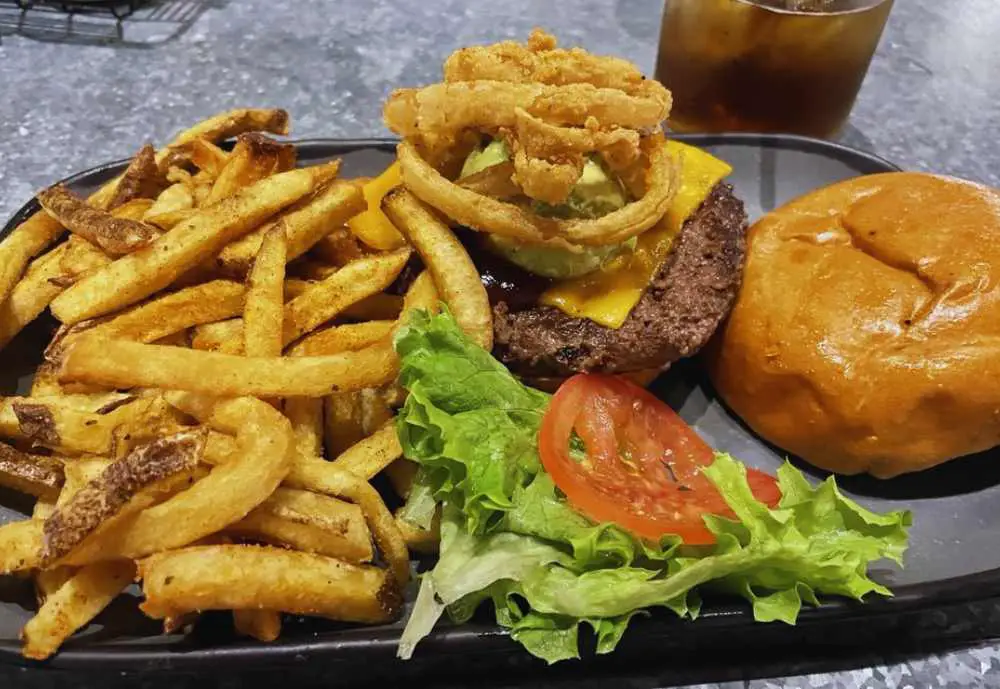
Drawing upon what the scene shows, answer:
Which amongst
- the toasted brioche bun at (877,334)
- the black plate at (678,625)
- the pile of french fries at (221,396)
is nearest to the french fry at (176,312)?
the pile of french fries at (221,396)

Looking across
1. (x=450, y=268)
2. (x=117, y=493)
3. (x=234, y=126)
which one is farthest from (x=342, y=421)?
(x=234, y=126)

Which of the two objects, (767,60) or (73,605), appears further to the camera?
(767,60)

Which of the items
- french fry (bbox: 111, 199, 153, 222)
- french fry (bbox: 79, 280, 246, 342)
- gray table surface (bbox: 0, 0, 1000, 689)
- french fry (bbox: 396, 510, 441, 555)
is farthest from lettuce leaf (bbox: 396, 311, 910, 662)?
gray table surface (bbox: 0, 0, 1000, 689)

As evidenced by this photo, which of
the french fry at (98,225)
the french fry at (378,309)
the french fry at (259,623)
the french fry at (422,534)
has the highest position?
the french fry at (98,225)

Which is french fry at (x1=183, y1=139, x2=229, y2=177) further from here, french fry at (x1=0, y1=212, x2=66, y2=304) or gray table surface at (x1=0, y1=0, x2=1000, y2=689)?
gray table surface at (x1=0, y1=0, x2=1000, y2=689)

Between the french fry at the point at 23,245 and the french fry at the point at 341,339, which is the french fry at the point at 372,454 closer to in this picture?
the french fry at the point at 341,339

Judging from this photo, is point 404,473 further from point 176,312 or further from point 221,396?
point 176,312
